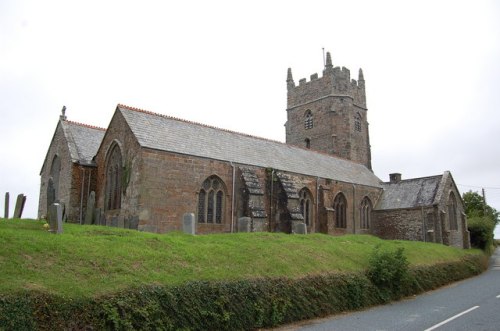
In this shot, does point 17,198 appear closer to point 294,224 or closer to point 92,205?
point 92,205

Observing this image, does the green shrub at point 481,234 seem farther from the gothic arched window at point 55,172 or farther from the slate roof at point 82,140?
the gothic arched window at point 55,172

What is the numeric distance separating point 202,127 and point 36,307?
2098 cm

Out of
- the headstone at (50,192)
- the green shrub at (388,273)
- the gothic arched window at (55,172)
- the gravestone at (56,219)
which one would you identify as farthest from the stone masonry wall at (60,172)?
the green shrub at (388,273)

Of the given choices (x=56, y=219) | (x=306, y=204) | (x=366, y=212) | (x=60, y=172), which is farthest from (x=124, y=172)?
(x=366, y=212)

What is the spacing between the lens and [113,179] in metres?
25.1

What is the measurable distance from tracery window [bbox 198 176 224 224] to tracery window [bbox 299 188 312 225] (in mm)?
7491

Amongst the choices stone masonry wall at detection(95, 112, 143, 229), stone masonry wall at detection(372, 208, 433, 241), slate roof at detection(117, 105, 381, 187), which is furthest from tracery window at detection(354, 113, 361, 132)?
stone masonry wall at detection(95, 112, 143, 229)

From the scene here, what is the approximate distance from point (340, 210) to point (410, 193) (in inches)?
298

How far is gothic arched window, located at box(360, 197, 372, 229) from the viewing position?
37.3 meters

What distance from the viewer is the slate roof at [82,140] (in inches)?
1064

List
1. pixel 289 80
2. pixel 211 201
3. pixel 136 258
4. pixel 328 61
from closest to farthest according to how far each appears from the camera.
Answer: pixel 136 258, pixel 211 201, pixel 328 61, pixel 289 80

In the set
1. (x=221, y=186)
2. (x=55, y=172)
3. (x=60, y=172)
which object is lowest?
(x=221, y=186)

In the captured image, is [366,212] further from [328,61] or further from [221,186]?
[328,61]

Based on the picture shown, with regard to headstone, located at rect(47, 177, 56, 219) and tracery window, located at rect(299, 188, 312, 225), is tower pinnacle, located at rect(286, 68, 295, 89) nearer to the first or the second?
tracery window, located at rect(299, 188, 312, 225)
